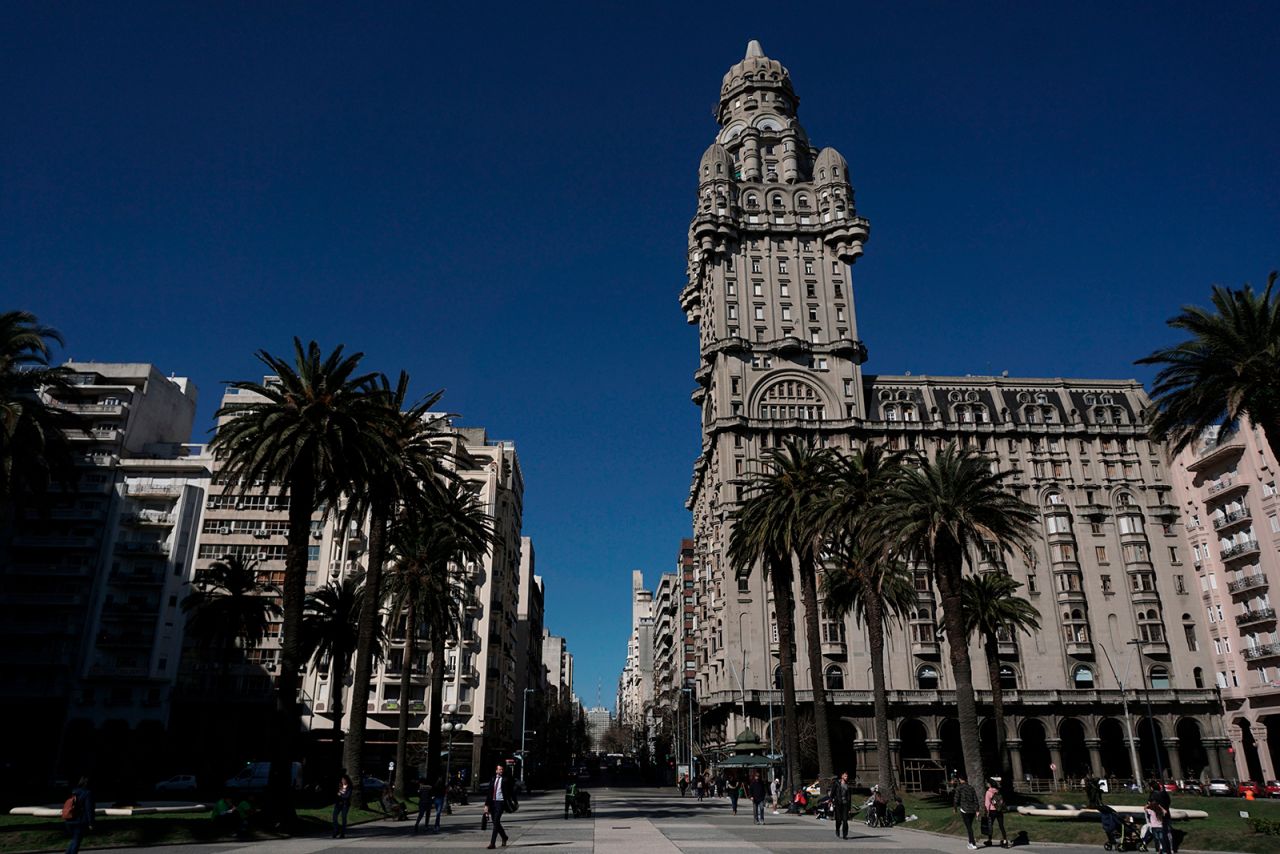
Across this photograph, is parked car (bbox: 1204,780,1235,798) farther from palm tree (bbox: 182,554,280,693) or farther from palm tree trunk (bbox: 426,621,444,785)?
palm tree (bbox: 182,554,280,693)

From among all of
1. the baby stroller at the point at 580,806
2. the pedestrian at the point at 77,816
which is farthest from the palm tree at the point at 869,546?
the pedestrian at the point at 77,816

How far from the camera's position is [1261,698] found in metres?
72.2

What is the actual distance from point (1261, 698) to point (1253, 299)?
53688mm

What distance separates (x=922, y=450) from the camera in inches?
3317

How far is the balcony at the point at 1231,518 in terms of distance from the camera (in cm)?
7381

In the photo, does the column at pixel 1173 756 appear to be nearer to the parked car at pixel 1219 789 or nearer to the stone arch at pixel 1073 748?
the stone arch at pixel 1073 748

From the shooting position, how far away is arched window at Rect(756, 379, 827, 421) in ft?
280

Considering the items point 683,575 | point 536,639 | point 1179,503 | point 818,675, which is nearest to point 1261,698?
point 1179,503

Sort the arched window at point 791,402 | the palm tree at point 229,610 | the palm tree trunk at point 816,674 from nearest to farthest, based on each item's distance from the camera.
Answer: the palm tree trunk at point 816,674 < the palm tree at point 229,610 < the arched window at point 791,402

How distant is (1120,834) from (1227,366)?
18918 mm

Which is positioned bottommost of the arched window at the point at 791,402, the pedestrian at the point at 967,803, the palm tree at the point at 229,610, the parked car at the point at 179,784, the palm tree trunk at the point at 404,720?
the parked car at the point at 179,784

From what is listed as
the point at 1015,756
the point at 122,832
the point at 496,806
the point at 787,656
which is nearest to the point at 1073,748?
the point at 1015,756

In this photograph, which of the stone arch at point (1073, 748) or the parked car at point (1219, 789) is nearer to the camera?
the parked car at point (1219, 789)

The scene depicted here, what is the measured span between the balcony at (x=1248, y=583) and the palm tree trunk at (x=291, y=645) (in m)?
73.9
